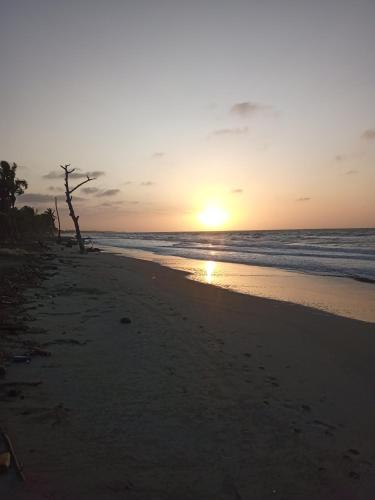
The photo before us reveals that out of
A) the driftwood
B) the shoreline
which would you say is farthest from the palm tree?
the driftwood

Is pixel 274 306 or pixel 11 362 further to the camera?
pixel 274 306

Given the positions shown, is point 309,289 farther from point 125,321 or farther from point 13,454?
point 13,454

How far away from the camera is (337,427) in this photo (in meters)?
4.25

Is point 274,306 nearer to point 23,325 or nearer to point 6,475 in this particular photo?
point 23,325

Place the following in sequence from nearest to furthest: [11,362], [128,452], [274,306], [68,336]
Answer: [128,452] → [11,362] → [68,336] → [274,306]

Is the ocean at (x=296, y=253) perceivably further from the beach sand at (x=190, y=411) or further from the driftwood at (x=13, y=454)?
the driftwood at (x=13, y=454)

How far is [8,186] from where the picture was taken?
38.0m

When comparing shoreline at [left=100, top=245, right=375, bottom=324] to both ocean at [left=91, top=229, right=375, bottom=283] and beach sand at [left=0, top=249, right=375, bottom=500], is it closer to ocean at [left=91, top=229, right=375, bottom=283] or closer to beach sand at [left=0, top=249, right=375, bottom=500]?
ocean at [left=91, top=229, right=375, bottom=283]

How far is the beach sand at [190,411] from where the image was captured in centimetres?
319

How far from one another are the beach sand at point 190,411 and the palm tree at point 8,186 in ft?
111

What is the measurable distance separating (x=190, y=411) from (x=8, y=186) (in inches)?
1539

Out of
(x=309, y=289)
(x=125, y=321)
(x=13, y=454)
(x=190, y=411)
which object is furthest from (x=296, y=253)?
(x=13, y=454)

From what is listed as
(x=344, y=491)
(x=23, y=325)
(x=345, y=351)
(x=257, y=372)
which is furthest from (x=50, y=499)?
(x=345, y=351)

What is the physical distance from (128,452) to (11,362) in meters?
2.75
